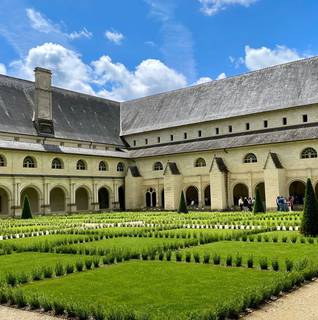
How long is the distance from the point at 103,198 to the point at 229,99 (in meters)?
17.7

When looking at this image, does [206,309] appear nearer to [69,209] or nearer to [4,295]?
[4,295]

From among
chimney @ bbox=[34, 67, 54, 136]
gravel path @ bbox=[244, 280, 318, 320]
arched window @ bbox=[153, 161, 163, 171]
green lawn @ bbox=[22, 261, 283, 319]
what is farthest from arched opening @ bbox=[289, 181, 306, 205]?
gravel path @ bbox=[244, 280, 318, 320]

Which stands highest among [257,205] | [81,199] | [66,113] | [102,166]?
[66,113]

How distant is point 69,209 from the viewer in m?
42.8

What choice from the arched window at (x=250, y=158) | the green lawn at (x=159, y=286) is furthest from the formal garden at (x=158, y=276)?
the arched window at (x=250, y=158)

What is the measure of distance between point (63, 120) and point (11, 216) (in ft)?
42.8

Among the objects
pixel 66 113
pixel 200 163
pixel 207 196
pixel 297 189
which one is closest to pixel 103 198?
pixel 66 113

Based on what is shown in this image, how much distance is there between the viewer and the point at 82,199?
4741cm

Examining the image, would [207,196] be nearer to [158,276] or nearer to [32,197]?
[32,197]

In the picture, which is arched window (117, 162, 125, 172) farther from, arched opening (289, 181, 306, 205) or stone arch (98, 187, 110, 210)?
arched opening (289, 181, 306, 205)

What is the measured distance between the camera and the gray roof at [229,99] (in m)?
41.3

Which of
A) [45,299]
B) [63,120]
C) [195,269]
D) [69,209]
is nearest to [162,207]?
[69,209]

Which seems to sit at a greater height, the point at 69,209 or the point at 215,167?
the point at 215,167

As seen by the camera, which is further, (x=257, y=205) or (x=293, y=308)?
(x=257, y=205)
